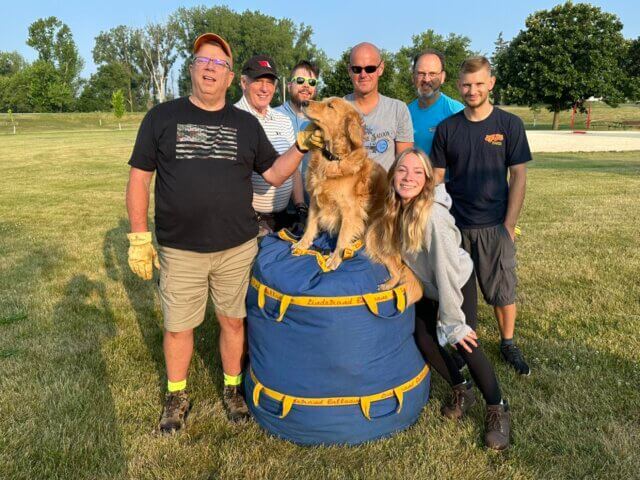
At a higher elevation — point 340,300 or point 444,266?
point 444,266

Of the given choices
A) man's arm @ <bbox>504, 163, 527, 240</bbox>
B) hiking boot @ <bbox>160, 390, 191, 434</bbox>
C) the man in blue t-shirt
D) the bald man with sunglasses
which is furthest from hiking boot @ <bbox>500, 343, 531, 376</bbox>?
hiking boot @ <bbox>160, 390, 191, 434</bbox>

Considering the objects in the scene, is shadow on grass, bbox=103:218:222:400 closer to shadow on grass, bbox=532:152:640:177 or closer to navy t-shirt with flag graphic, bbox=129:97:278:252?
navy t-shirt with flag graphic, bbox=129:97:278:252

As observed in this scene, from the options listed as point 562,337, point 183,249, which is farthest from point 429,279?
point 562,337

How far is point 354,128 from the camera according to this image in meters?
3.21

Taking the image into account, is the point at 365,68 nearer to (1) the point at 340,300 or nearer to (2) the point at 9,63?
(1) the point at 340,300

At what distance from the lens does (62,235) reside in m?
7.95

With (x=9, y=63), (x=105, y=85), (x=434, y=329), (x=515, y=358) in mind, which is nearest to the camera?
(x=434, y=329)

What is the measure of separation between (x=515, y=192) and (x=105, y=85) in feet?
283

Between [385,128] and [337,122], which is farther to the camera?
[385,128]

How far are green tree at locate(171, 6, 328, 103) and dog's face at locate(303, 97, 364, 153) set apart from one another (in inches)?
3147

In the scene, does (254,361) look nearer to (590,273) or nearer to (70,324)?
(70,324)

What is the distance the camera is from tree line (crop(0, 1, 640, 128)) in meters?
43.8

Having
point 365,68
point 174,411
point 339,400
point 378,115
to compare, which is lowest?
point 174,411

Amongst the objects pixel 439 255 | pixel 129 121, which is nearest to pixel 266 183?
pixel 439 255
